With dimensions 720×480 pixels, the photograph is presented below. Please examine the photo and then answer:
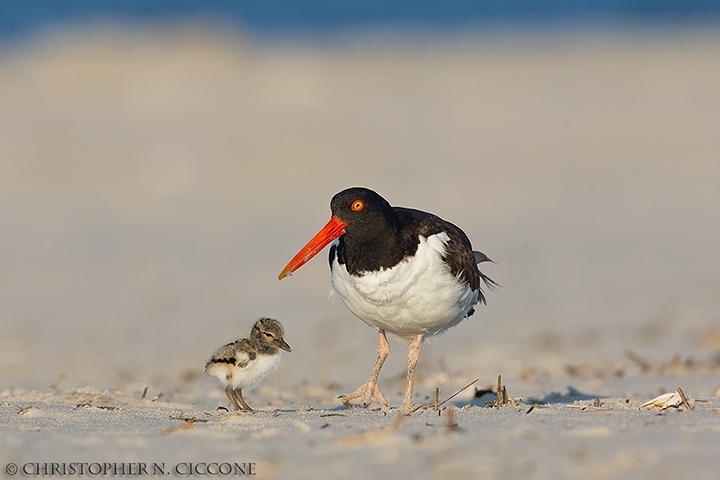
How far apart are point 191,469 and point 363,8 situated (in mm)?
49978

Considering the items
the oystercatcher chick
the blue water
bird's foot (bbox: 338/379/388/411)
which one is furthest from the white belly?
the blue water

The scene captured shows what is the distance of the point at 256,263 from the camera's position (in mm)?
12859

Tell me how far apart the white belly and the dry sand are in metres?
0.62

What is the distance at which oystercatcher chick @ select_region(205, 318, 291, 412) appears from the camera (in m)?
5.75

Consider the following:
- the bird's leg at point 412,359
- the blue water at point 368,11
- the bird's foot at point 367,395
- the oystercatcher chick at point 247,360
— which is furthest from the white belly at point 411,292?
the blue water at point 368,11

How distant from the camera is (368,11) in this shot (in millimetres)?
51250

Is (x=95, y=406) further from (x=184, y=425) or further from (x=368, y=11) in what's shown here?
(x=368, y=11)

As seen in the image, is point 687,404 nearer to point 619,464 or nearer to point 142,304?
point 619,464

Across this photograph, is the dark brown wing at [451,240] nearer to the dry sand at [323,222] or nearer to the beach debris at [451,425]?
the dry sand at [323,222]

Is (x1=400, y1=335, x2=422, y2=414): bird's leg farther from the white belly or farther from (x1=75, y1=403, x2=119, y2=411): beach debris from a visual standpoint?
(x1=75, y1=403, x2=119, y2=411): beach debris

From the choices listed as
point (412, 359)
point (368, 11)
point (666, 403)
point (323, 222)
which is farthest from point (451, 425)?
point (368, 11)

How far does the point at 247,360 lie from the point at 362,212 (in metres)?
1.04

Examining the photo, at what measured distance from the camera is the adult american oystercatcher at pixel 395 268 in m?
5.51

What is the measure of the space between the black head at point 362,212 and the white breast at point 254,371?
856 mm
